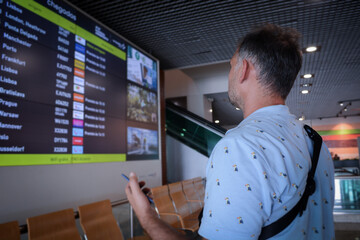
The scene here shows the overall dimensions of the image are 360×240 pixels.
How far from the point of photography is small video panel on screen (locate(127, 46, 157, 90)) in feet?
14.9

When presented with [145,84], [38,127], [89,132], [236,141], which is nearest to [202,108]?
[145,84]

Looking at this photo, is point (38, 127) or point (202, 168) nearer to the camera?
point (38, 127)

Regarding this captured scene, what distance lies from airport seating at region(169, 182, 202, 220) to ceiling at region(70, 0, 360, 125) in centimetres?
150

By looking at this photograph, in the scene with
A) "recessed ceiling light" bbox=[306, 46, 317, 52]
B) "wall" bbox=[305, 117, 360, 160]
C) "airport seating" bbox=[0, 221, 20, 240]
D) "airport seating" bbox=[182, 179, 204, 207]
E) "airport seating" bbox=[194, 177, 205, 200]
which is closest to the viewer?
"airport seating" bbox=[0, 221, 20, 240]

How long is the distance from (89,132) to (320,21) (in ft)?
12.5

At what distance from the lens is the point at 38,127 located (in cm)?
279

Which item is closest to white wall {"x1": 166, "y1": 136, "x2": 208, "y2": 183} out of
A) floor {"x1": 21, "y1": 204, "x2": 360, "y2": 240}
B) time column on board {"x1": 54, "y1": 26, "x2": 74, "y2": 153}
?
floor {"x1": 21, "y1": 204, "x2": 360, "y2": 240}

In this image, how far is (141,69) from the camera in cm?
486

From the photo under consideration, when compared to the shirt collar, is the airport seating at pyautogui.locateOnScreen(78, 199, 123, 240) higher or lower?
lower

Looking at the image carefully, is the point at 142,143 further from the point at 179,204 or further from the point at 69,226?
the point at 69,226

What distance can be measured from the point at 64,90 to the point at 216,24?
2438mm

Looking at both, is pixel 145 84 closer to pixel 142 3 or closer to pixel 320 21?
pixel 142 3

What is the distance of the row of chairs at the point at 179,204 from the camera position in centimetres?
378

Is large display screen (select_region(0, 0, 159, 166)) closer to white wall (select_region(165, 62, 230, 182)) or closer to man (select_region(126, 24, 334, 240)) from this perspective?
man (select_region(126, 24, 334, 240))
